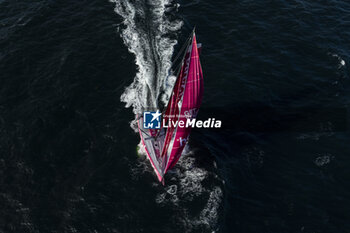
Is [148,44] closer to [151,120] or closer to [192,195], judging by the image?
[151,120]

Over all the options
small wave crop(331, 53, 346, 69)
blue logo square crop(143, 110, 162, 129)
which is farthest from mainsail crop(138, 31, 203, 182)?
small wave crop(331, 53, 346, 69)

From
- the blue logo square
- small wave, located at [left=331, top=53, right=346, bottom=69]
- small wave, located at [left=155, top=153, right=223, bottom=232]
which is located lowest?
small wave, located at [left=155, top=153, right=223, bottom=232]

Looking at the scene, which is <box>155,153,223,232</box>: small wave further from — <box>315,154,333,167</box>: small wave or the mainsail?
<box>315,154,333,167</box>: small wave

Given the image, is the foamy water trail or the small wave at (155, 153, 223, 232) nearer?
the small wave at (155, 153, 223, 232)

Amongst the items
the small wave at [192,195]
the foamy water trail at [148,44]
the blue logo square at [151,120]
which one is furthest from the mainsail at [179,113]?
the foamy water trail at [148,44]

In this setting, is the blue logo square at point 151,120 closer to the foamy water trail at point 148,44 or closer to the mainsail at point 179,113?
the mainsail at point 179,113

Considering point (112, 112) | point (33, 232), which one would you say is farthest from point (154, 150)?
point (33, 232)

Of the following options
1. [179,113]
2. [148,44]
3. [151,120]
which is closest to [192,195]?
[179,113]
